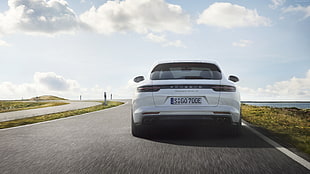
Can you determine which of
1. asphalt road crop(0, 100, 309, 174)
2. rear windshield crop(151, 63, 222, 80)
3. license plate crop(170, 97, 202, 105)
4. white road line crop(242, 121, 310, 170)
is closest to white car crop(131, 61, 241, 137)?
license plate crop(170, 97, 202, 105)

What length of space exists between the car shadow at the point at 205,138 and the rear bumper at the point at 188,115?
35 cm

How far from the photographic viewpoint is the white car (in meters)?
5.91

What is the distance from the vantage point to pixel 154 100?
19.8ft

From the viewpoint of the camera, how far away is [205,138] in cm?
632

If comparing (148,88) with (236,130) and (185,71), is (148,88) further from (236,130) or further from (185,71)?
(236,130)

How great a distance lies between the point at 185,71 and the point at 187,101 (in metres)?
1.09

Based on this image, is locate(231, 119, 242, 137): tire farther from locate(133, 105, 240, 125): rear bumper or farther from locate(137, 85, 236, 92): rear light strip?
locate(137, 85, 236, 92): rear light strip

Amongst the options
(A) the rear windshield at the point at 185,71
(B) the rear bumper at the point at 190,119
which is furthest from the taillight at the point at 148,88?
(B) the rear bumper at the point at 190,119

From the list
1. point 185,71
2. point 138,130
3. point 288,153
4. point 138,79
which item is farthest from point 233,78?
point 288,153

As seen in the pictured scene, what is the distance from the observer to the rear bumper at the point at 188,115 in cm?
588

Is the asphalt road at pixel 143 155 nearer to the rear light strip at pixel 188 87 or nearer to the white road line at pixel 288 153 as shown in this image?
the white road line at pixel 288 153

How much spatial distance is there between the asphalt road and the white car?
16.0 inches

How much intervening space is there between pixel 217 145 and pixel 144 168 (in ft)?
6.58

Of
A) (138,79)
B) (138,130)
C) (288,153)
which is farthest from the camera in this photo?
(138,79)
